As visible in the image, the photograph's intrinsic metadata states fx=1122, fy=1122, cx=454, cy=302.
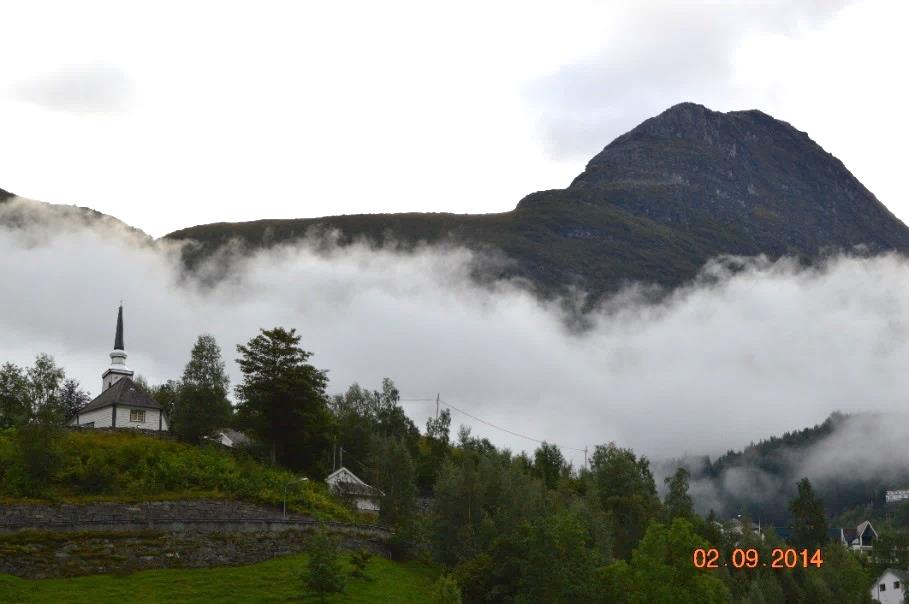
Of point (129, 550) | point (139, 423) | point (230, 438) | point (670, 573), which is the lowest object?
point (129, 550)

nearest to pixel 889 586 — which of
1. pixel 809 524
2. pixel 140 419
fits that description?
pixel 809 524

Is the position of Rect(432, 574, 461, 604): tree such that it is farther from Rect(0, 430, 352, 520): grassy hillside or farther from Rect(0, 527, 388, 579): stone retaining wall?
Rect(0, 430, 352, 520): grassy hillside

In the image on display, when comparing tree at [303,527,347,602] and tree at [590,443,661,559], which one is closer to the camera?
tree at [303,527,347,602]

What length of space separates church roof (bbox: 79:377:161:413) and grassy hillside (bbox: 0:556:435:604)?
31640 millimetres

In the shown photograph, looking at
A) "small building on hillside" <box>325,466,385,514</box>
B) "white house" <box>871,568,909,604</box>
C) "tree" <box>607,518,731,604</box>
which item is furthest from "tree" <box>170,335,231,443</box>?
"white house" <box>871,568,909,604</box>

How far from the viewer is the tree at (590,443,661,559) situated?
107281 millimetres

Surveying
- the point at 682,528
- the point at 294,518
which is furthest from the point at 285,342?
the point at 682,528

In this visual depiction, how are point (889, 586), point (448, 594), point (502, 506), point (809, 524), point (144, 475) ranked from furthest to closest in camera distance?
point (889, 586) < point (809, 524) < point (502, 506) < point (144, 475) < point (448, 594)

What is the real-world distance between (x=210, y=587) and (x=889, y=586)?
10072 cm

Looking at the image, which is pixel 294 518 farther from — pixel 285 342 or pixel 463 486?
pixel 285 342

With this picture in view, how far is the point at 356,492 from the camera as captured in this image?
103062mm

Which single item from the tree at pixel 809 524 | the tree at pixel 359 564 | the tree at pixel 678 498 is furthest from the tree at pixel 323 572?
the tree at pixel 809 524

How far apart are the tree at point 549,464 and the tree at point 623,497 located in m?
5.39
